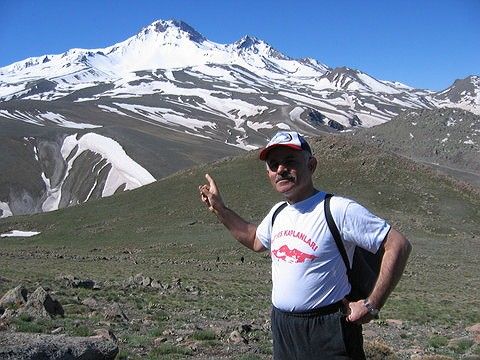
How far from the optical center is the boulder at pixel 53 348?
6715 mm

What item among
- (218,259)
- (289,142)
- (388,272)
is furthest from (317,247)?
(218,259)

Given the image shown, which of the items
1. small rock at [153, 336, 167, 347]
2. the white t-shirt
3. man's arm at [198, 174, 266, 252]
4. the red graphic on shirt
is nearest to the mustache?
the white t-shirt

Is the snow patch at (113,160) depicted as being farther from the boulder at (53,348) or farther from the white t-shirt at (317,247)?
the white t-shirt at (317,247)

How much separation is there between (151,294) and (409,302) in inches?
385

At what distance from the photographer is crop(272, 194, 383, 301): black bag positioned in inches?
169

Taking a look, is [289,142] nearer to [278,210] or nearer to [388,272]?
[278,210]

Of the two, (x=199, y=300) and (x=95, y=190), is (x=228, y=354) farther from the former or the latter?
(x=95, y=190)

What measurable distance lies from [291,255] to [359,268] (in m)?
0.55

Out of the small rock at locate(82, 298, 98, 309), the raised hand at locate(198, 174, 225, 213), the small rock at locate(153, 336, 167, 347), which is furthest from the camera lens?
the small rock at locate(82, 298, 98, 309)

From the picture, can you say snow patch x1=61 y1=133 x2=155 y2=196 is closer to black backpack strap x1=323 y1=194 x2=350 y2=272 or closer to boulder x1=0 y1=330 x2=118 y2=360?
boulder x1=0 y1=330 x2=118 y2=360

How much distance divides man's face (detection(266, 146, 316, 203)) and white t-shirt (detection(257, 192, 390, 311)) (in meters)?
0.10

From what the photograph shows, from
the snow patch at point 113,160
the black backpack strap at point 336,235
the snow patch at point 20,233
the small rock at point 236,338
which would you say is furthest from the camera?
the snow patch at point 113,160

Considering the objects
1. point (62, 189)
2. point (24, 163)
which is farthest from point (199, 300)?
point (24, 163)

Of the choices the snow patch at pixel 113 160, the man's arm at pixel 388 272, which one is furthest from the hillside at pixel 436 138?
the man's arm at pixel 388 272
